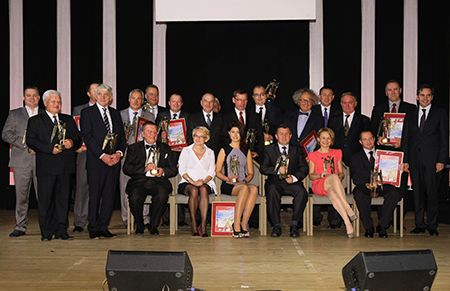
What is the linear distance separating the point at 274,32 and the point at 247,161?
2.89m

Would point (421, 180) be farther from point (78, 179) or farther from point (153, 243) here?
point (78, 179)

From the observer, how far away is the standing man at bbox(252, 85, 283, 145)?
7.92 m

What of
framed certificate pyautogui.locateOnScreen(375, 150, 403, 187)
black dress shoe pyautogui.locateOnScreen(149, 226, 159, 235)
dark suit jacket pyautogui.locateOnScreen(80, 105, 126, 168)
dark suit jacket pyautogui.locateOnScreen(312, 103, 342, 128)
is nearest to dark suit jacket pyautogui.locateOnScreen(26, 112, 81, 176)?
dark suit jacket pyautogui.locateOnScreen(80, 105, 126, 168)

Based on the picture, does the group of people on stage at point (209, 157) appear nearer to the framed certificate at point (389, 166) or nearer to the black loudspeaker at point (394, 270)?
the framed certificate at point (389, 166)

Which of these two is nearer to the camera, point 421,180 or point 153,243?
point 153,243

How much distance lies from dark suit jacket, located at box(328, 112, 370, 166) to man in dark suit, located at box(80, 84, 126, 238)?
2.43 m

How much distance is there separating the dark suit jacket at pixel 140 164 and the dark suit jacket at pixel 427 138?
2524mm

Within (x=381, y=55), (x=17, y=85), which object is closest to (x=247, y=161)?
(x=381, y=55)

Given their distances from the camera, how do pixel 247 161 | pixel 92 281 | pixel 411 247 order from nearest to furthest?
pixel 92 281 < pixel 411 247 < pixel 247 161

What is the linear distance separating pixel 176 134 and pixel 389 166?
2.33m

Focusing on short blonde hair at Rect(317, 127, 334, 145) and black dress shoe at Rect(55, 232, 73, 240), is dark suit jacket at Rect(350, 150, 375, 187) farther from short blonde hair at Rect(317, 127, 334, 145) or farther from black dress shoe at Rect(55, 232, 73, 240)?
black dress shoe at Rect(55, 232, 73, 240)

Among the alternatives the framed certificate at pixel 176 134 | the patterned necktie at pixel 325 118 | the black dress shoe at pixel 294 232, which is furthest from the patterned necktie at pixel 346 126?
the framed certificate at pixel 176 134

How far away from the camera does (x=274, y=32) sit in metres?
9.80

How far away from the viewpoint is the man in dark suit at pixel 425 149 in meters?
7.59
